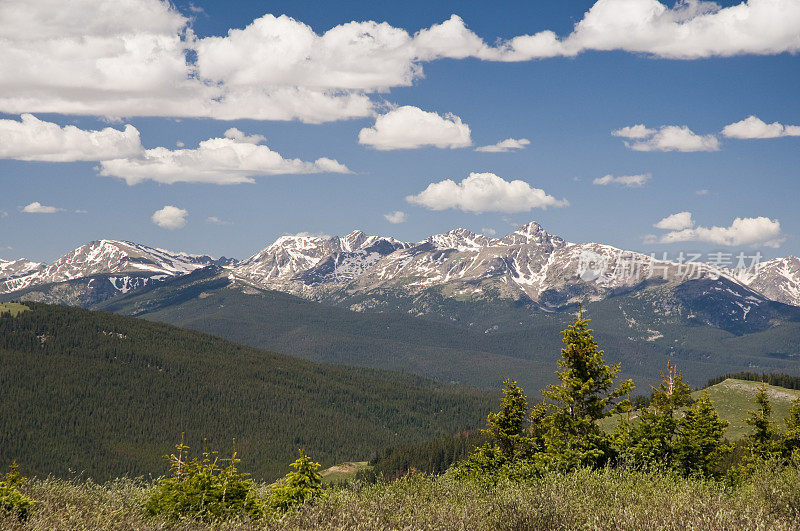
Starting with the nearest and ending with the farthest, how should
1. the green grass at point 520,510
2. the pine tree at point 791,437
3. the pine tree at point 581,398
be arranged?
1. the green grass at point 520,510
2. the pine tree at point 581,398
3. the pine tree at point 791,437

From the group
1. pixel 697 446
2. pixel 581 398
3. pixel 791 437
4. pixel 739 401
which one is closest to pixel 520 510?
pixel 581 398

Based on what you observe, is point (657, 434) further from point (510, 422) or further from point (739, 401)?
point (739, 401)

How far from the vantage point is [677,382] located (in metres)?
66.7

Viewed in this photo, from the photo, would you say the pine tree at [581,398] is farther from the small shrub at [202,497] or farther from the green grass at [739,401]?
the green grass at [739,401]

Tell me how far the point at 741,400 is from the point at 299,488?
157572 millimetres

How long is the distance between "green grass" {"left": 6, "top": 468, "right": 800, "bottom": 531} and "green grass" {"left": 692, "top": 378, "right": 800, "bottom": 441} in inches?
4900

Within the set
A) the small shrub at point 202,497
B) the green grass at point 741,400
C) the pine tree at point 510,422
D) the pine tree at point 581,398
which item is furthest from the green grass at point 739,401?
the small shrub at point 202,497

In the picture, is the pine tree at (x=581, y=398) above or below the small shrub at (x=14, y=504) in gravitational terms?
above

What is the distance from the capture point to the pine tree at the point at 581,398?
4984 cm

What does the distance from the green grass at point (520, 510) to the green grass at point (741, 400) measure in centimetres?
12447

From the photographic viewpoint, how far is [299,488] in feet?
137

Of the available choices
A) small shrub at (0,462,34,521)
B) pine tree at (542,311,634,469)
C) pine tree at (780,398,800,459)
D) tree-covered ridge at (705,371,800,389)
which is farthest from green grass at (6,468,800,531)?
tree-covered ridge at (705,371,800,389)

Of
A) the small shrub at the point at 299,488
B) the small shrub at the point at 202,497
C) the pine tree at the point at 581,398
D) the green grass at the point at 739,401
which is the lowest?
the green grass at the point at 739,401

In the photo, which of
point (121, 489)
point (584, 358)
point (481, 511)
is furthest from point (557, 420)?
point (121, 489)
